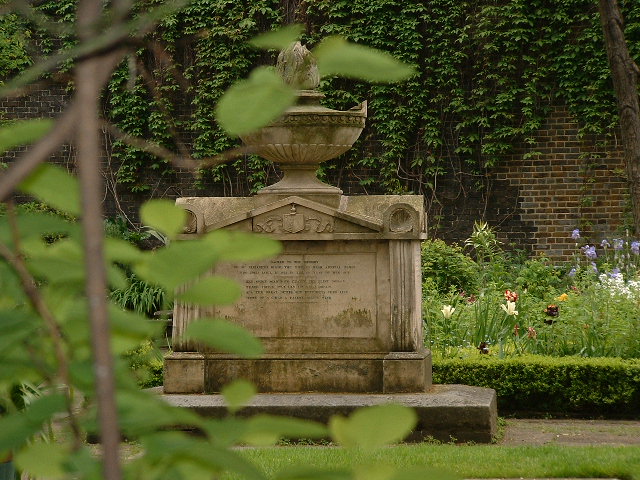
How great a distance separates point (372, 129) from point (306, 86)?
284 inches

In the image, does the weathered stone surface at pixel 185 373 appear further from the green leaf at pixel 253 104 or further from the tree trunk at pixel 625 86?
the tree trunk at pixel 625 86

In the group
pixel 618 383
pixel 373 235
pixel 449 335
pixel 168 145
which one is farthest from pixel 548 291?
pixel 168 145

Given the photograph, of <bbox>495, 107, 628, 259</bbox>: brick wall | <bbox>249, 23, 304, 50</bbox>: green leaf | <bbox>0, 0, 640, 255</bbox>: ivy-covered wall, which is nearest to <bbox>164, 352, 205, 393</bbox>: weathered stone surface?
<bbox>249, 23, 304, 50</bbox>: green leaf

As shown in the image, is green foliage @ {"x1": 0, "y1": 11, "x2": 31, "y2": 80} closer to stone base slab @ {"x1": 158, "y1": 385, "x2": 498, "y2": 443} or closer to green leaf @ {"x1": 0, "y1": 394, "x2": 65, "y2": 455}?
stone base slab @ {"x1": 158, "y1": 385, "x2": 498, "y2": 443}

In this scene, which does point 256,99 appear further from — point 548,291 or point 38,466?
point 548,291

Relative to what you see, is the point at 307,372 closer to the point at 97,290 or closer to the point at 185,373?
the point at 185,373

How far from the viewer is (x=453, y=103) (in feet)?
45.9

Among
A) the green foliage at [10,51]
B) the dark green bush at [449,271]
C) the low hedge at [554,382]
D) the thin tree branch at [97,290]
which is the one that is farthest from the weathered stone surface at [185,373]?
the green foliage at [10,51]

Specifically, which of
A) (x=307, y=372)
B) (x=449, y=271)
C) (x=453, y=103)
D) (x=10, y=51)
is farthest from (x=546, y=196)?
(x=10, y=51)

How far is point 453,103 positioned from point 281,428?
13588mm

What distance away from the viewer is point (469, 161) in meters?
14.0

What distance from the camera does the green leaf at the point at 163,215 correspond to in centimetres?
68

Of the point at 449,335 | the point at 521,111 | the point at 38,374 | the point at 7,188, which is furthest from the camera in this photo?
the point at 521,111

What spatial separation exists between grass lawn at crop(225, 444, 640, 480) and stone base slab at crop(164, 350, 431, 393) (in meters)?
0.84
